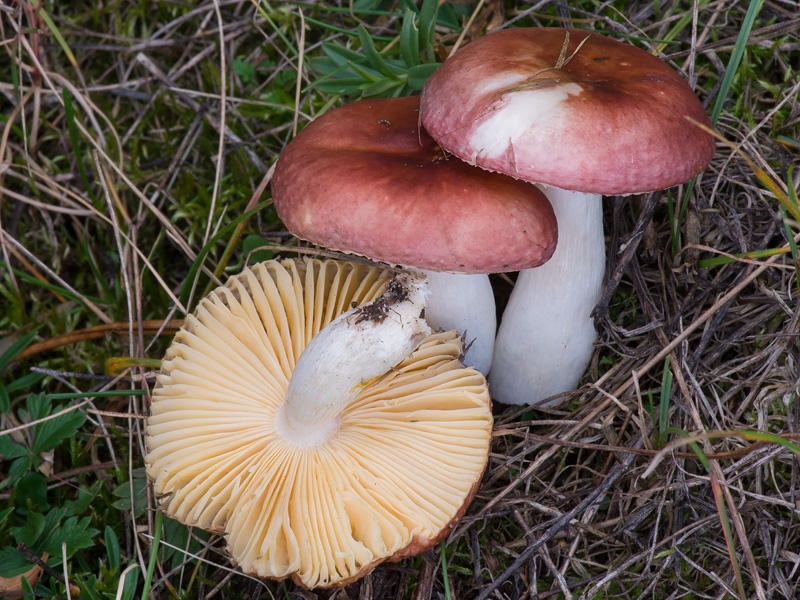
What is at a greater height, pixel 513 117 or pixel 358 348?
pixel 513 117

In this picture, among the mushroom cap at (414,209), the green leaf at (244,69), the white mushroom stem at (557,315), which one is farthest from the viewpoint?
the green leaf at (244,69)

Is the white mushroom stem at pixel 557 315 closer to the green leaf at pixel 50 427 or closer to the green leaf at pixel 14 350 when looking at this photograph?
the green leaf at pixel 50 427

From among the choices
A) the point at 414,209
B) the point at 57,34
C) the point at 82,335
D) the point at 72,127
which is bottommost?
the point at 82,335

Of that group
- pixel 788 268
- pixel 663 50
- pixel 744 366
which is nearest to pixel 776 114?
pixel 663 50

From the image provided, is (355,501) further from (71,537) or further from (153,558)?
(71,537)

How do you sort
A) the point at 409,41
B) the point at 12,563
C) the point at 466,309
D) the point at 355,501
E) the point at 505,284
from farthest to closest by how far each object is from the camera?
the point at 505,284, the point at 409,41, the point at 466,309, the point at 12,563, the point at 355,501

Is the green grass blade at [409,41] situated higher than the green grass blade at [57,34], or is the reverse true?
the green grass blade at [57,34]

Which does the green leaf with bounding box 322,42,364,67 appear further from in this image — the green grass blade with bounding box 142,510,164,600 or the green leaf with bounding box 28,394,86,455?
the green grass blade with bounding box 142,510,164,600

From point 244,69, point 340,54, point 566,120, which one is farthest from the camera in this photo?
point 244,69

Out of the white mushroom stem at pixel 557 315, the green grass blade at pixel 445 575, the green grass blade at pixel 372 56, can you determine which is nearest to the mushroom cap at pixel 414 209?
the white mushroom stem at pixel 557 315

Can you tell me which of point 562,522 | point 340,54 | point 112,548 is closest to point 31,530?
point 112,548
